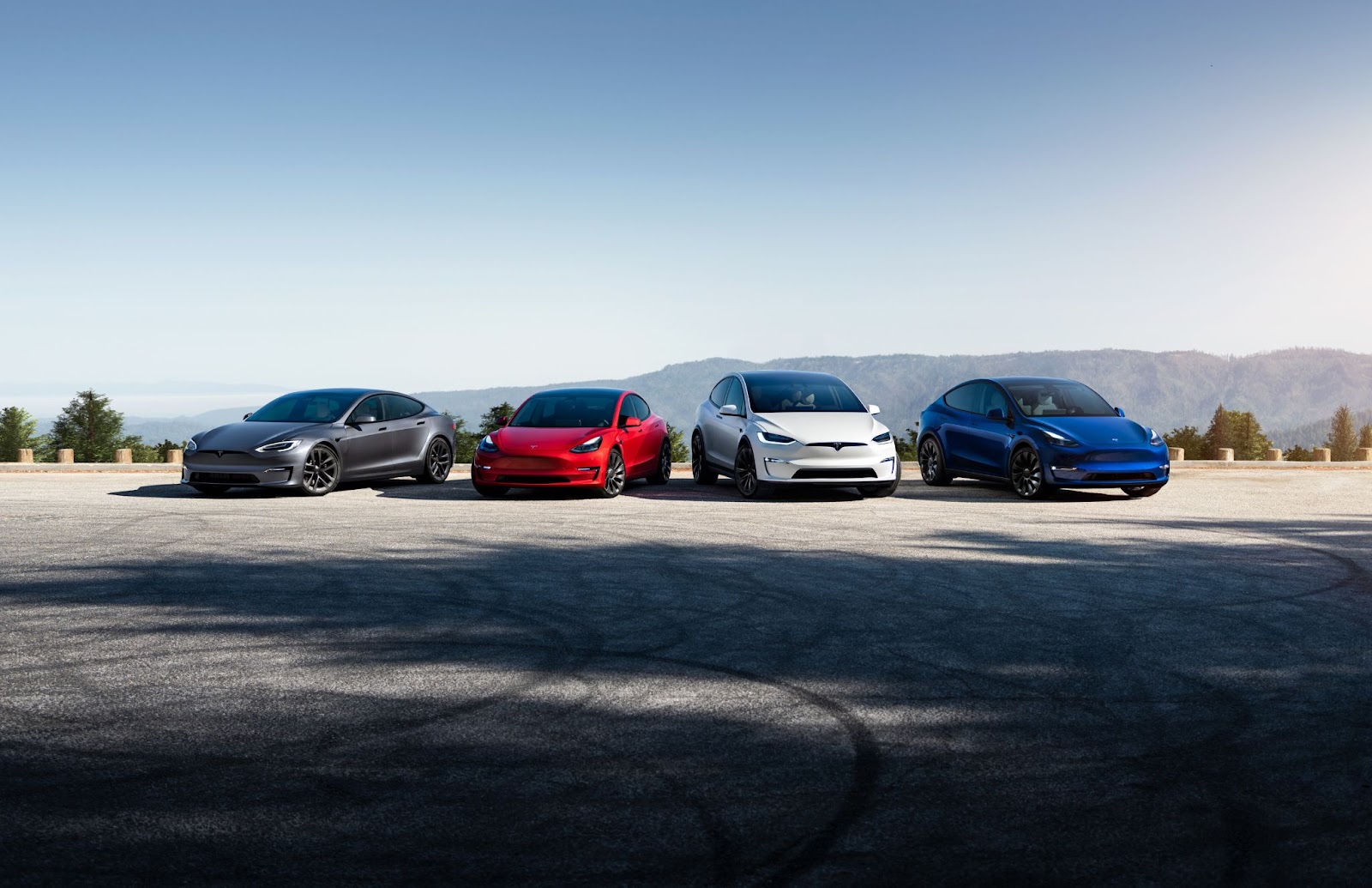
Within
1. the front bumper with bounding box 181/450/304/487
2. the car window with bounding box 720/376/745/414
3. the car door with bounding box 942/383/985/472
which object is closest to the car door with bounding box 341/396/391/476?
the front bumper with bounding box 181/450/304/487

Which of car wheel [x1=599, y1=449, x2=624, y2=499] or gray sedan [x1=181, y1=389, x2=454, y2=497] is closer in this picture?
gray sedan [x1=181, y1=389, x2=454, y2=497]

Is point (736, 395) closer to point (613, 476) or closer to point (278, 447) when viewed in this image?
point (613, 476)

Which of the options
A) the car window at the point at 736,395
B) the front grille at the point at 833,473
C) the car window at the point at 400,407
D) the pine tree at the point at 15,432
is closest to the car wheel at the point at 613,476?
the car window at the point at 736,395

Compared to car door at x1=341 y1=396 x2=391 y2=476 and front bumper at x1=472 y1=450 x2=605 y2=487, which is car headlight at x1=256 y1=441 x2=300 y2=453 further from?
front bumper at x1=472 y1=450 x2=605 y2=487

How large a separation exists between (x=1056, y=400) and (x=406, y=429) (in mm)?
9667

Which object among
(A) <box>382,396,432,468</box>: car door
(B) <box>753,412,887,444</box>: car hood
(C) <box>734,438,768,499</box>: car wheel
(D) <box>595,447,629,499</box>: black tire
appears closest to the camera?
(B) <box>753,412,887,444</box>: car hood

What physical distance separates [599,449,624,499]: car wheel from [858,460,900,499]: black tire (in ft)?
10.9

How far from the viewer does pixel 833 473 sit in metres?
15.2

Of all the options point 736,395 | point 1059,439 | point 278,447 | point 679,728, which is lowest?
point 679,728

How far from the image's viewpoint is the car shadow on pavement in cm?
342

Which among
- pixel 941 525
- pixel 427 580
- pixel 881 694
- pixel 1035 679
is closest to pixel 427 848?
pixel 881 694

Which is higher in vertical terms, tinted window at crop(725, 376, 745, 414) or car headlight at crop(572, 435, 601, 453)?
tinted window at crop(725, 376, 745, 414)

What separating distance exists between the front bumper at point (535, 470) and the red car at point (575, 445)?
11 mm

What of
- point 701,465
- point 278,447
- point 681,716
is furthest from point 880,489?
point 681,716
